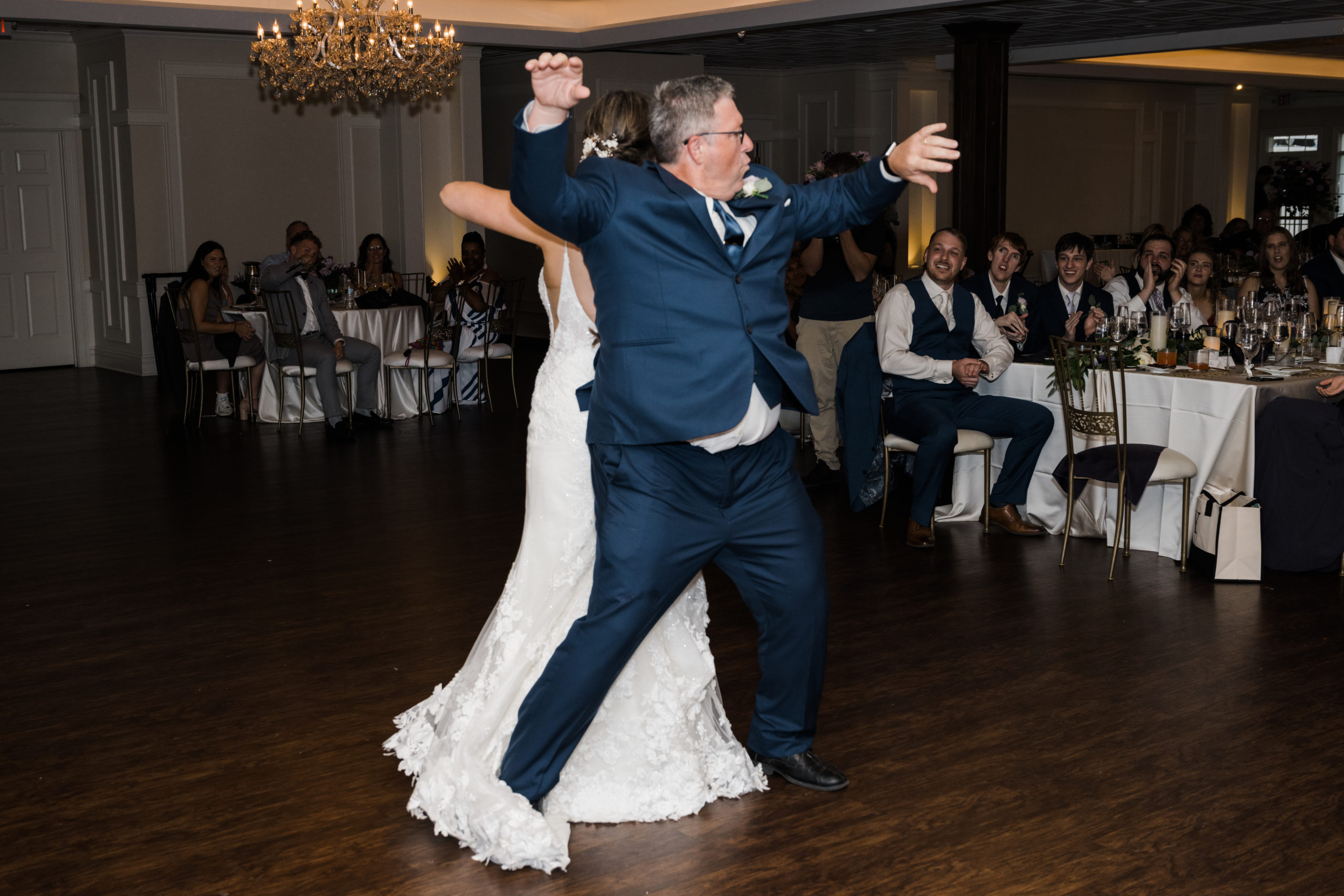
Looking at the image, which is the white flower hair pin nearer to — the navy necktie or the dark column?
the navy necktie

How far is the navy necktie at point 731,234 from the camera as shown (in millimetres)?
2588

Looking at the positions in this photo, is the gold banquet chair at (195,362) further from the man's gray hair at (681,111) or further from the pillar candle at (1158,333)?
the man's gray hair at (681,111)

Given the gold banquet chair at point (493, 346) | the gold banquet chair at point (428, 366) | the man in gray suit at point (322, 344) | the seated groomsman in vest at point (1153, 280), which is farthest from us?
the gold banquet chair at point (493, 346)

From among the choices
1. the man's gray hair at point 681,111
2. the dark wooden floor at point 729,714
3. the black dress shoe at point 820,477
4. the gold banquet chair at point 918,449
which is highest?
the man's gray hair at point 681,111

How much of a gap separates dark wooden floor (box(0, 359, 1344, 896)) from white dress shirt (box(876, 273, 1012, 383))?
69 cm

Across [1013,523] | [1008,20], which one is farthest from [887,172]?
[1008,20]

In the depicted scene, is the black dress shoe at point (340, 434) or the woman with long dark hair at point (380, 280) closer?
the black dress shoe at point (340, 434)

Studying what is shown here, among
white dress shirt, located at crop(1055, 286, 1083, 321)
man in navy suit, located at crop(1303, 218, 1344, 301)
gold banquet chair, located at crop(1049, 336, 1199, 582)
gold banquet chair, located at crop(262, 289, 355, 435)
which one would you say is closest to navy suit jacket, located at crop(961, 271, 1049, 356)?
white dress shirt, located at crop(1055, 286, 1083, 321)

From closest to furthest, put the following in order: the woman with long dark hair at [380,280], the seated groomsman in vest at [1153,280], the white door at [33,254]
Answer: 1. the seated groomsman in vest at [1153,280]
2. the woman with long dark hair at [380,280]
3. the white door at [33,254]

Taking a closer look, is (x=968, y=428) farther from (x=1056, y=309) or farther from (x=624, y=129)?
(x=624, y=129)

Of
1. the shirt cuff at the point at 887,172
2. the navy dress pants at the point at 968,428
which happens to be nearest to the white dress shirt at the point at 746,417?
the shirt cuff at the point at 887,172

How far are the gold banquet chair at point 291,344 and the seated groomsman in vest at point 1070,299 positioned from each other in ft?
14.0

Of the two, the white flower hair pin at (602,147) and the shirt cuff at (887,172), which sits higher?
the white flower hair pin at (602,147)

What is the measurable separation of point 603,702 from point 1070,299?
4.06 meters
